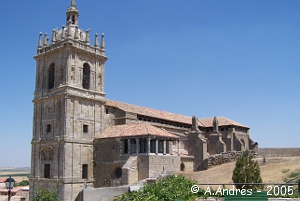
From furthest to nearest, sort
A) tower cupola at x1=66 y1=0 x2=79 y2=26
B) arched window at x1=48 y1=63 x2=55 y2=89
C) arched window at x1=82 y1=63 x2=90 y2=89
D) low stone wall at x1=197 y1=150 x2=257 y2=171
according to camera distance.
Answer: low stone wall at x1=197 y1=150 x2=257 y2=171 < tower cupola at x1=66 y1=0 x2=79 y2=26 < arched window at x1=48 y1=63 x2=55 y2=89 < arched window at x1=82 y1=63 x2=90 y2=89

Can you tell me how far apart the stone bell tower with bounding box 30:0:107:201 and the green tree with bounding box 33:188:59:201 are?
43 centimetres

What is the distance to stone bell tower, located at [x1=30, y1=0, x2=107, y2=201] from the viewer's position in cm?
3478

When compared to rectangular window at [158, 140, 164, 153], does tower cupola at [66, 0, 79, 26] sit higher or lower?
higher

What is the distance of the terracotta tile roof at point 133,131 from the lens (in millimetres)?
33688

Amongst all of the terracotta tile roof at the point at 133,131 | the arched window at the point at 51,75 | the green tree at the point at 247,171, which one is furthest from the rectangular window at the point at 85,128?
the green tree at the point at 247,171

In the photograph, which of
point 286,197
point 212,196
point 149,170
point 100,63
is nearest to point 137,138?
point 149,170

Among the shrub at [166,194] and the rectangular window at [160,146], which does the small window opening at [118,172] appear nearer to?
the rectangular window at [160,146]

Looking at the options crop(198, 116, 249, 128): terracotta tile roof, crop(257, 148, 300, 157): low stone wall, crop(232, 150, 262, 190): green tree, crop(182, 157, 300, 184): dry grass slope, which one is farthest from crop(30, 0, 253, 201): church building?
crop(257, 148, 300, 157): low stone wall

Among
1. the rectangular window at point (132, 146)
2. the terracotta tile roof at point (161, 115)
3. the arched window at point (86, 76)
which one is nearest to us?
the rectangular window at point (132, 146)

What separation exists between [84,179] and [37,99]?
10.7 m

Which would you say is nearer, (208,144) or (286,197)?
(286,197)

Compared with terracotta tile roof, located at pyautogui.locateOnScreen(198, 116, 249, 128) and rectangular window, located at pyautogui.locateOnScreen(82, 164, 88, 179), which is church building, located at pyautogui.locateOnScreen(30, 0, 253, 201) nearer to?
rectangular window, located at pyautogui.locateOnScreen(82, 164, 88, 179)

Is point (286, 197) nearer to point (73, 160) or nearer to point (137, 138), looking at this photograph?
point (137, 138)

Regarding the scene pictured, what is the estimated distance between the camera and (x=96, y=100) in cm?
3816
